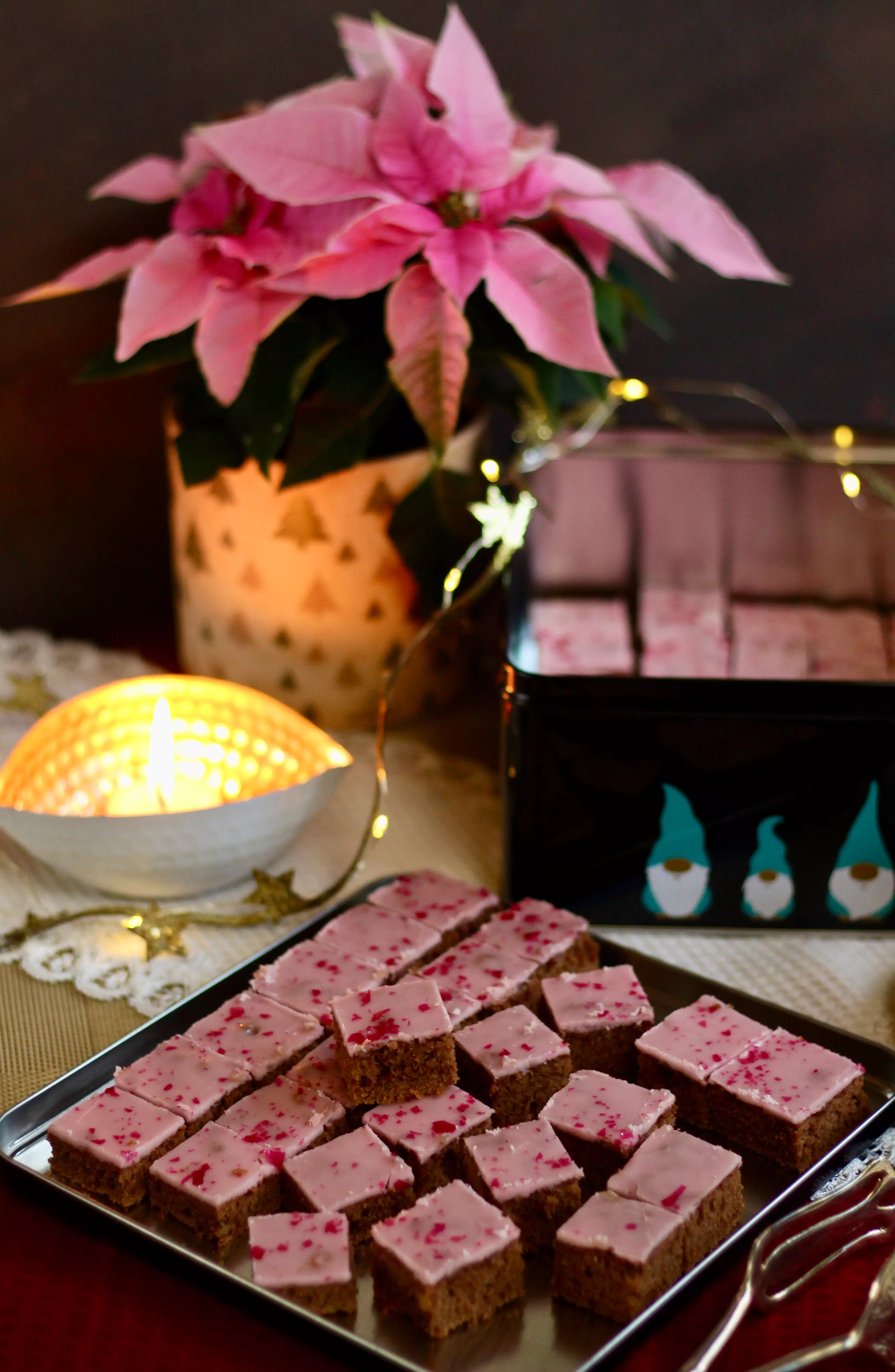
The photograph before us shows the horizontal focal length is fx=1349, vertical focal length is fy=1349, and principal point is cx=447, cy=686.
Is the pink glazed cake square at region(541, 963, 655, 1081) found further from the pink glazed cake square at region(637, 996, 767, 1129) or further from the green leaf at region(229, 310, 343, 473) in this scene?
the green leaf at region(229, 310, 343, 473)

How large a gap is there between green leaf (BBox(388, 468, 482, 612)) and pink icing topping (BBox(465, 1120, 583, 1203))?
43 cm

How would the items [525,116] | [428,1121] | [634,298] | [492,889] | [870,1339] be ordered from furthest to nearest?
[525,116], [634,298], [492,889], [428,1121], [870,1339]

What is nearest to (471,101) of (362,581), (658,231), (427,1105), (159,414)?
(658,231)

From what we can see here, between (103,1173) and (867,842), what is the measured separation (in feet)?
1.40

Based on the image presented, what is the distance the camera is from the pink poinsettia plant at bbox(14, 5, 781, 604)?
0.80m

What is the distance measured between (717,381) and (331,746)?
0.55 meters

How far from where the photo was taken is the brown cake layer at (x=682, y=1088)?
0.63 meters

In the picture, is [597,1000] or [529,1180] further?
[597,1000]

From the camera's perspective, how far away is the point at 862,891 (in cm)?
76

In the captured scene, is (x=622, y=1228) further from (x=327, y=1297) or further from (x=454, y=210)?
(x=454, y=210)

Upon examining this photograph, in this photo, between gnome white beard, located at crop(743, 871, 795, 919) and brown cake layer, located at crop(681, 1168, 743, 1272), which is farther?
gnome white beard, located at crop(743, 871, 795, 919)

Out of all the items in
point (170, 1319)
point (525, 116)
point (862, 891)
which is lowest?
point (170, 1319)

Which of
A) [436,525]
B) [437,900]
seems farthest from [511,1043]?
[436,525]

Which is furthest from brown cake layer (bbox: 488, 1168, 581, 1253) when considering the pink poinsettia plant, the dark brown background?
the dark brown background
